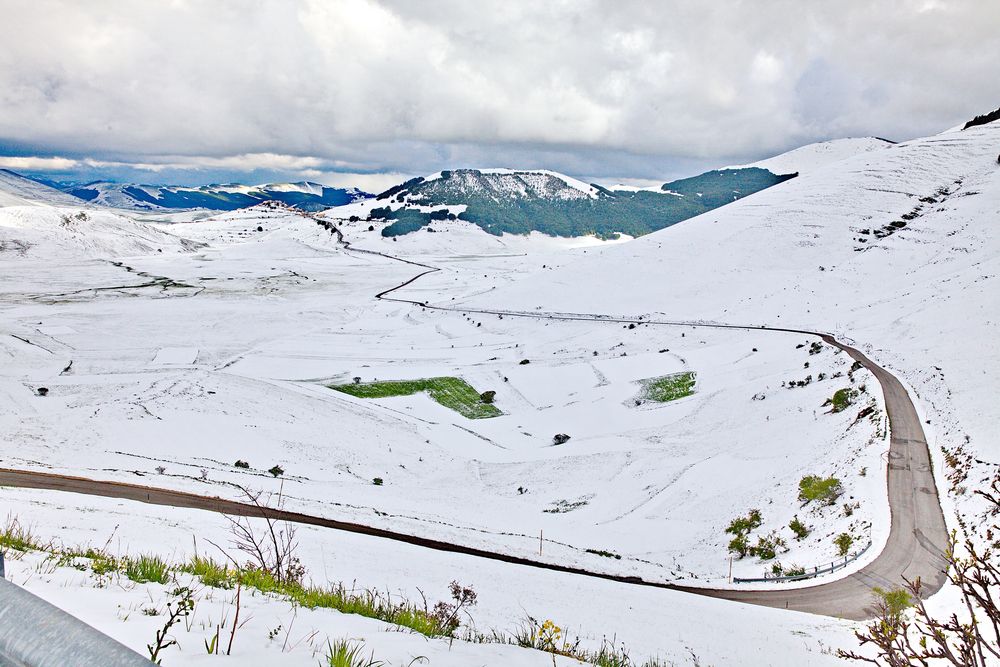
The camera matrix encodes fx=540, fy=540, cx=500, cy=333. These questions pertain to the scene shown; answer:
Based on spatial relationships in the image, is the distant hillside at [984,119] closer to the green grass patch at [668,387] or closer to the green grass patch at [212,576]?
the green grass patch at [668,387]

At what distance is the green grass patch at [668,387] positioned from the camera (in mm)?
42250

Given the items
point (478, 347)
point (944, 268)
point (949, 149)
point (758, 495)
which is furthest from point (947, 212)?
point (758, 495)

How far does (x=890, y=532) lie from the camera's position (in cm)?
1761

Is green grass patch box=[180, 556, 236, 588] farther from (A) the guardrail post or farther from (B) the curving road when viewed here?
(B) the curving road

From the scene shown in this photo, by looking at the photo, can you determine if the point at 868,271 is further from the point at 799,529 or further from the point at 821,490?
the point at 799,529

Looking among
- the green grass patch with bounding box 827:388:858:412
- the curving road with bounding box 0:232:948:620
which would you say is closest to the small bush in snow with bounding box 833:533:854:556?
the curving road with bounding box 0:232:948:620

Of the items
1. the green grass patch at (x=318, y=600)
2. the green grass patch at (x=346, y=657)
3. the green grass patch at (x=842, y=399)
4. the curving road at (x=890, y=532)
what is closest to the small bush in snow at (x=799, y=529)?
the curving road at (x=890, y=532)

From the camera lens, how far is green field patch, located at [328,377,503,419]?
43.6 meters

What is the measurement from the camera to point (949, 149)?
101 metres

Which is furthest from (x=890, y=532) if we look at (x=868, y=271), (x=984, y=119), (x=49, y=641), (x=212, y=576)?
(x=984, y=119)

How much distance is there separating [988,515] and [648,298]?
61394mm

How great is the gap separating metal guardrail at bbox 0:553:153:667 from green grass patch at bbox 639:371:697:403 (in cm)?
4203

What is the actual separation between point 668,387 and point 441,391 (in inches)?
749

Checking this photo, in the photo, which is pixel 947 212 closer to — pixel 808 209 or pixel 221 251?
pixel 808 209
